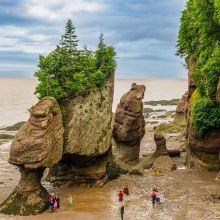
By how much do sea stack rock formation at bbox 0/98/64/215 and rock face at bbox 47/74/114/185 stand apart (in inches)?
104

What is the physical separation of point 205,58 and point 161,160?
46.7ft

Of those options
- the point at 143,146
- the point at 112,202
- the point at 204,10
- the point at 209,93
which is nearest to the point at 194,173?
the point at 209,93

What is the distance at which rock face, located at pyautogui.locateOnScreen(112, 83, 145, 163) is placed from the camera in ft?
180

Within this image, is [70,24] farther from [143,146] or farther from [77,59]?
[143,146]

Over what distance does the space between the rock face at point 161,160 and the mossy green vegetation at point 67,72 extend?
1337cm

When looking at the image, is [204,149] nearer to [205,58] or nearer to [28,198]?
[205,58]

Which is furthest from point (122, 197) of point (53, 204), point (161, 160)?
point (161, 160)

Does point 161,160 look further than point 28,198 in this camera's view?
Yes

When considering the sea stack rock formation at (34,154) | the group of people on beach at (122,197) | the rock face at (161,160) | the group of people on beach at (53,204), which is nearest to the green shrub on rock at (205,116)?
the rock face at (161,160)

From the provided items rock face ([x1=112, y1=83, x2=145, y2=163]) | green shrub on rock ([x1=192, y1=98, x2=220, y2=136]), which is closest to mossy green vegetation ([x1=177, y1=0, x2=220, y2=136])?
green shrub on rock ([x1=192, y1=98, x2=220, y2=136])

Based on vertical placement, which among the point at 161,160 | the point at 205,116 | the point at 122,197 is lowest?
the point at 122,197

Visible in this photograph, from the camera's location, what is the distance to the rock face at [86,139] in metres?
39.0

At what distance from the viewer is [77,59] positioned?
41125 mm

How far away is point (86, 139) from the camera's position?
132 ft
